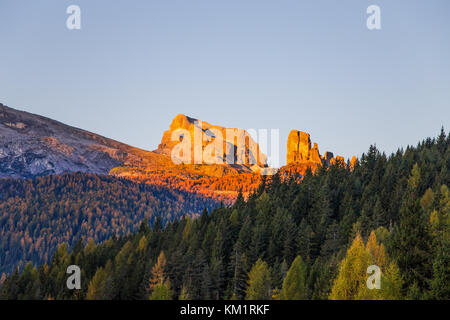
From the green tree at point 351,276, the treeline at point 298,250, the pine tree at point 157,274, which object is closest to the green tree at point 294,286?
the treeline at point 298,250

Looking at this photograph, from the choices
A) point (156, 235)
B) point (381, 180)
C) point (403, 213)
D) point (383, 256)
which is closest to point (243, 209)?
point (156, 235)

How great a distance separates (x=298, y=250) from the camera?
367 feet

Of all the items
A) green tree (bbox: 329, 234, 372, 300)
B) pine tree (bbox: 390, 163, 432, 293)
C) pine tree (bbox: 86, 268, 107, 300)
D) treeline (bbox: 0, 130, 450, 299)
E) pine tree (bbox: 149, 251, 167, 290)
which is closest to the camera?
pine tree (bbox: 390, 163, 432, 293)

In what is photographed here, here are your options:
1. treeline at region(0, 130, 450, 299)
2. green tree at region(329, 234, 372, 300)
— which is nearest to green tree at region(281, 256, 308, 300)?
treeline at region(0, 130, 450, 299)

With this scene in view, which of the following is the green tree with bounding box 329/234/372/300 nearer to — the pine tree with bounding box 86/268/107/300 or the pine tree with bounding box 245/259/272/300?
the pine tree with bounding box 245/259/272/300

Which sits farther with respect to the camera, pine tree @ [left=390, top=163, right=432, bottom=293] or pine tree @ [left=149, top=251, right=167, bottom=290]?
pine tree @ [left=149, top=251, right=167, bottom=290]

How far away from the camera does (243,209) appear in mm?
145875

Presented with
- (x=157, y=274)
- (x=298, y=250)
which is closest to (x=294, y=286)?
(x=157, y=274)

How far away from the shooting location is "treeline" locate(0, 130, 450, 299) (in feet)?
201

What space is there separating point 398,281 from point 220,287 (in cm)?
4525

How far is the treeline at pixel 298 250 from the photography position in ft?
201

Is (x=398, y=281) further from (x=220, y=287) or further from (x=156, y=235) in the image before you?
(x=156, y=235)

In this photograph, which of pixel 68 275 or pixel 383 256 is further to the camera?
pixel 68 275

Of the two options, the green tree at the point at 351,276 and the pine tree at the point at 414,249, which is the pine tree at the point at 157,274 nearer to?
the green tree at the point at 351,276
